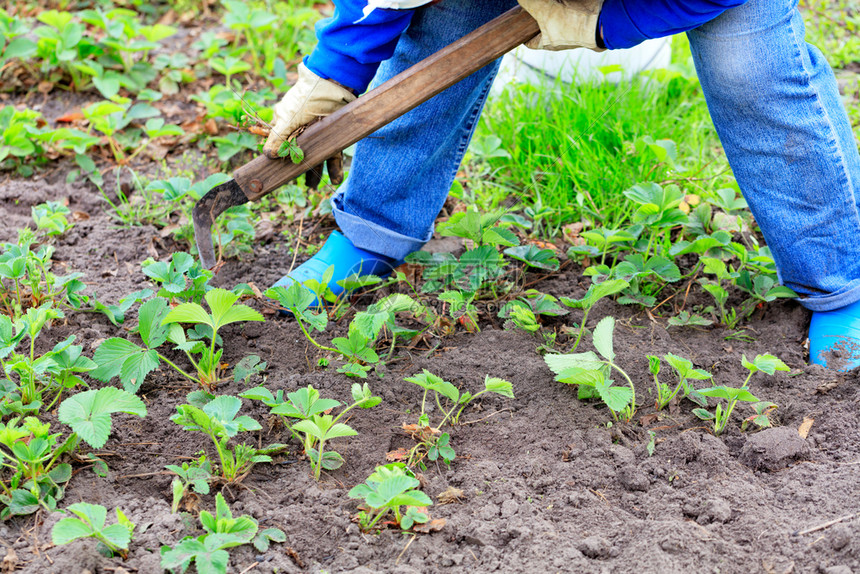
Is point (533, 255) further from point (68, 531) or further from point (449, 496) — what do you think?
point (68, 531)

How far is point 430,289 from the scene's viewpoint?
6.37 ft

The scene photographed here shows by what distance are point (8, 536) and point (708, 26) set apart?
170 cm

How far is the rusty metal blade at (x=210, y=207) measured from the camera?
1837mm

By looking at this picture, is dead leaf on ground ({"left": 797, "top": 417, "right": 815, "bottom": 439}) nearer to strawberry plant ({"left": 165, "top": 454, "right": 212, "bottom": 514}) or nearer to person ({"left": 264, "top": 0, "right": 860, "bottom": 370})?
person ({"left": 264, "top": 0, "right": 860, "bottom": 370})

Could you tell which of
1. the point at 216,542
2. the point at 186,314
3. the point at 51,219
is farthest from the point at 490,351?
the point at 51,219

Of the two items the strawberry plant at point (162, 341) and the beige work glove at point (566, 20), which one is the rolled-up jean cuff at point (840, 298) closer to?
the beige work glove at point (566, 20)

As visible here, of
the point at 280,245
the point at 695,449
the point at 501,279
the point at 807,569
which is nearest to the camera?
the point at 807,569

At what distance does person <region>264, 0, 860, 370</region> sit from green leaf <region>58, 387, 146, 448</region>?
2.36ft

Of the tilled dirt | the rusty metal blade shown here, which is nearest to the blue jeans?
the tilled dirt

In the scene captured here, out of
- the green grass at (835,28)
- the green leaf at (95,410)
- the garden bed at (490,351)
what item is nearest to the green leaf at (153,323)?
the garden bed at (490,351)

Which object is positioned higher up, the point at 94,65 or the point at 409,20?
the point at 409,20

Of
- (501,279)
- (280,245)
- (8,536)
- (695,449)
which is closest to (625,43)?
(501,279)

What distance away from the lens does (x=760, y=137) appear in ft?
5.41

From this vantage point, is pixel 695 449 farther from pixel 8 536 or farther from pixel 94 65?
pixel 94 65
